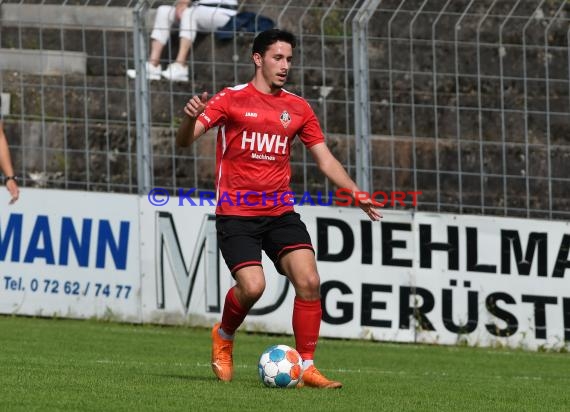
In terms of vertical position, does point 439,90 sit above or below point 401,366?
above

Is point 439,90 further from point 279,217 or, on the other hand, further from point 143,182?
point 279,217

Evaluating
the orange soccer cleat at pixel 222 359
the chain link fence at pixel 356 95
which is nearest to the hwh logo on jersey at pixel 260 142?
the orange soccer cleat at pixel 222 359

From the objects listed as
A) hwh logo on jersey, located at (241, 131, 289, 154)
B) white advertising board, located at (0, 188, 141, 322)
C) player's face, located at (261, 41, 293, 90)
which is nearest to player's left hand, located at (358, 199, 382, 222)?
hwh logo on jersey, located at (241, 131, 289, 154)

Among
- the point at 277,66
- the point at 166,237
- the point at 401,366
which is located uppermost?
the point at 277,66

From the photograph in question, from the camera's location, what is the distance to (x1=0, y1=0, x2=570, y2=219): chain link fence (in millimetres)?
13234

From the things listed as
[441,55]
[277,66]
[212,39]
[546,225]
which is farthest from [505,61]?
[277,66]

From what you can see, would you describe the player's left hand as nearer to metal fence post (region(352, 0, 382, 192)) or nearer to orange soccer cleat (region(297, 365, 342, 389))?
orange soccer cleat (region(297, 365, 342, 389))

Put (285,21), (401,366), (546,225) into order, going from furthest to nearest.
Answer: (285,21) < (546,225) < (401,366)

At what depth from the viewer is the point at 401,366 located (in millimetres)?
11445

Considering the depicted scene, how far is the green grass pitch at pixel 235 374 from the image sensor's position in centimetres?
755

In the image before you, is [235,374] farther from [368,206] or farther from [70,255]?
[70,255]

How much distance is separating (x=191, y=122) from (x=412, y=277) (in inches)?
201

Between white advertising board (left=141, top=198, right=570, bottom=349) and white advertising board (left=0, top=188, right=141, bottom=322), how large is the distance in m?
0.40

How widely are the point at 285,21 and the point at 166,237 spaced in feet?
7.69
